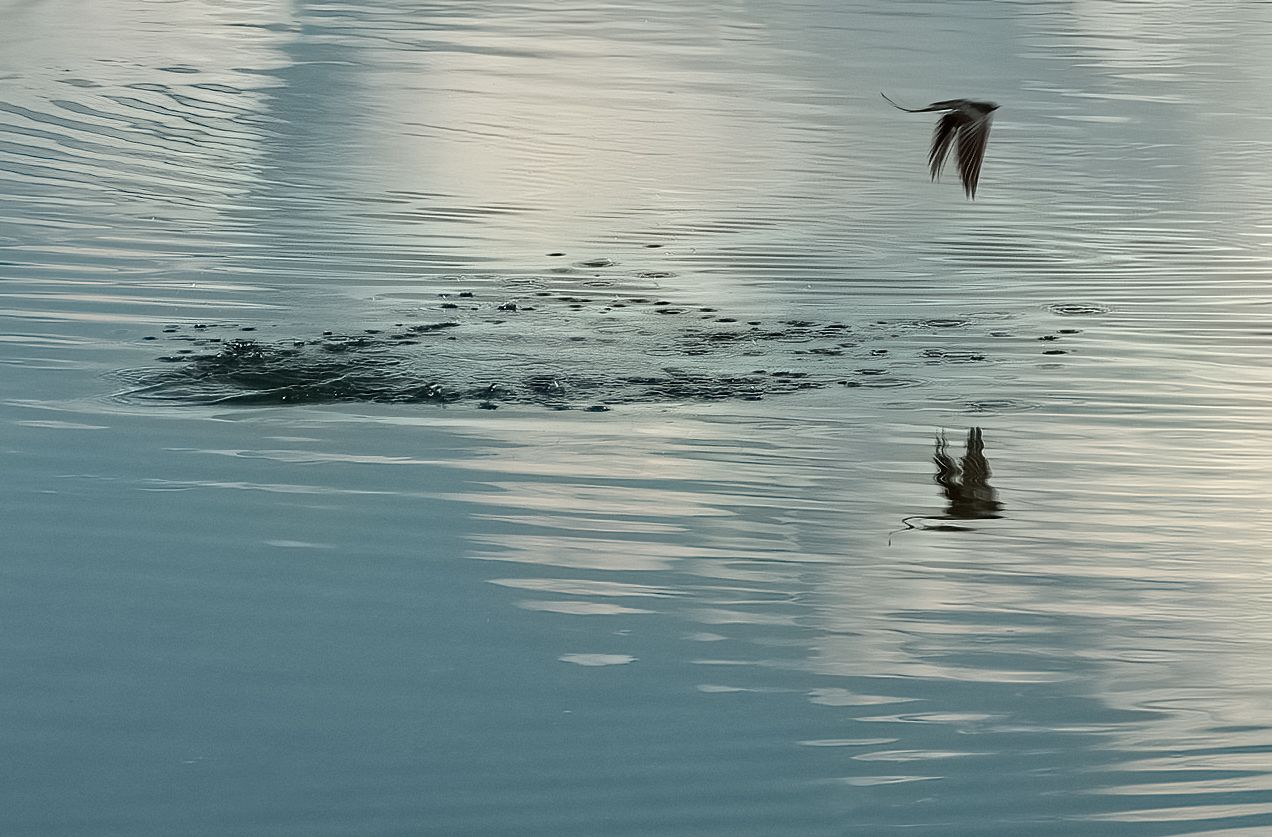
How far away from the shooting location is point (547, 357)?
24.5 ft

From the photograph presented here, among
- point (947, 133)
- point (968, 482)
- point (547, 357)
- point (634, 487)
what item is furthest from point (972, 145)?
point (547, 357)

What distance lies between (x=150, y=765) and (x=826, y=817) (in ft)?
4.61

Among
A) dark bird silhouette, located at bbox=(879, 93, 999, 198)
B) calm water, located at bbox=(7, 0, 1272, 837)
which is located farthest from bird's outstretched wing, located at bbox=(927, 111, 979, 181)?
calm water, located at bbox=(7, 0, 1272, 837)

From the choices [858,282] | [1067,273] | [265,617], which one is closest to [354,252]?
[858,282]

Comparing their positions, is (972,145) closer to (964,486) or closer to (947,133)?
(947,133)

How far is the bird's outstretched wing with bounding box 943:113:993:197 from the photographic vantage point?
6.38 m

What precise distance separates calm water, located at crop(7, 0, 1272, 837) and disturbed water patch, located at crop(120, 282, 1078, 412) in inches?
1.3

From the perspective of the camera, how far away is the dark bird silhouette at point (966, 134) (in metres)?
6.32

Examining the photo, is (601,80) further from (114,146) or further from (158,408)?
(158,408)

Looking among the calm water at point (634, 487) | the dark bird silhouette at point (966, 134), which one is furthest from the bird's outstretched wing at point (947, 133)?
the calm water at point (634, 487)

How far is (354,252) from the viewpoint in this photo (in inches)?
367

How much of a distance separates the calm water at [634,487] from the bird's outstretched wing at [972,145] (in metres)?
0.87

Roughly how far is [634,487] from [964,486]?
3.41 ft

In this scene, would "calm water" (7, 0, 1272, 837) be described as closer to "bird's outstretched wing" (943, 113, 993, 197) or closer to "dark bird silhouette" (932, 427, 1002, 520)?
"dark bird silhouette" (932, 427, 1002, 520)
